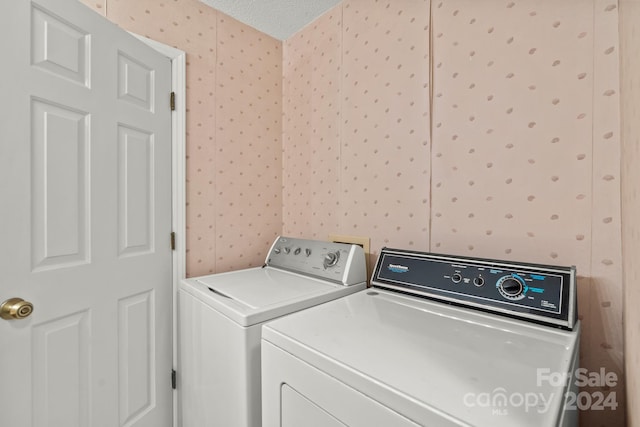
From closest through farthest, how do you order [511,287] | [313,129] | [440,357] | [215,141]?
1. [440,357]
2. [511,287]
3. [215,141]
4. [313,129]

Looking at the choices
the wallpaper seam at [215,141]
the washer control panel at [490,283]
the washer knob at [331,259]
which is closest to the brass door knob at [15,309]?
the wallpaper seam at [215,141]

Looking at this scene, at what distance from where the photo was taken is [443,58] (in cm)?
123

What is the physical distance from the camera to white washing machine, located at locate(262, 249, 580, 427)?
52 cm

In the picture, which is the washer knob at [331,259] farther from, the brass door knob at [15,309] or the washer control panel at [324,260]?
the brass door knob at [15,309]

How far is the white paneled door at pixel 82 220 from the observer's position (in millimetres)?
962

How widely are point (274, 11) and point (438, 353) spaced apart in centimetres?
195

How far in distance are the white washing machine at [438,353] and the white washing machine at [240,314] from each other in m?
0.12

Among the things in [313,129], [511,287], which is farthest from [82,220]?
[511,287]

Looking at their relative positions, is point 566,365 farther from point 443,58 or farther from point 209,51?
point 209,51

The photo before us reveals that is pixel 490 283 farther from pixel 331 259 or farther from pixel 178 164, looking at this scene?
pixel 178 164

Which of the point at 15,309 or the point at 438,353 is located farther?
the point at 15,309

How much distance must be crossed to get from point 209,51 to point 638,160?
1.92m

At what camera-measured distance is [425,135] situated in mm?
1285

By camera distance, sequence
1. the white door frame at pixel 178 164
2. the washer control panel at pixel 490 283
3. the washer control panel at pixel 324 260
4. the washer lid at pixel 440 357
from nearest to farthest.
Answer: the washer lid at pixel 440 357 < the washer control panel at pixel 490 283 < the washer control panel at pixel 324 260 < the white door frame at pixel 178 164
